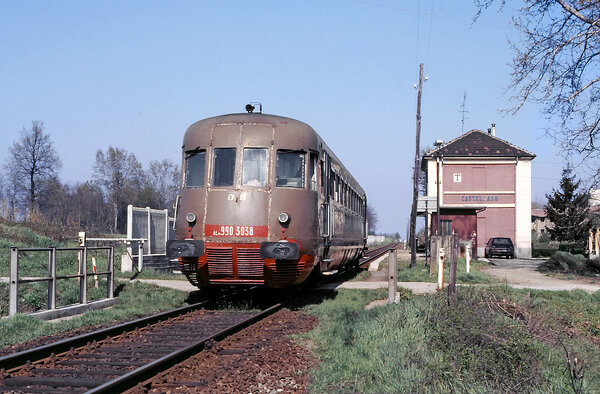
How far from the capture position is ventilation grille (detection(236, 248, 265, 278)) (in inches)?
459

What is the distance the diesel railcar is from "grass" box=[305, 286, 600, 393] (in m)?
1.86

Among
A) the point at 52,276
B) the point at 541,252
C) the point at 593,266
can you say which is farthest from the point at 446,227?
the point at 52,276

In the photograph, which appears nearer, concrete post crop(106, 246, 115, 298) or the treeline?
concrete post crop(106, 246, 115, 298)

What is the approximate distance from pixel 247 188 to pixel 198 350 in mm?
4530

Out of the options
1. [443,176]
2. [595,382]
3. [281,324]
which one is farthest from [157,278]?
[443,176]

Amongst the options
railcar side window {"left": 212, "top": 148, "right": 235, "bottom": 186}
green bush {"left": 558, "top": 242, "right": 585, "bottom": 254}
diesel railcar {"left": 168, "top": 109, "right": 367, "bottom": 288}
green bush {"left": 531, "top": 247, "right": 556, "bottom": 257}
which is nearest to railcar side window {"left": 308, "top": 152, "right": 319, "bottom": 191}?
diesel railcar {"left": 168, "top": 109, "right": 367, "bottom": 288}

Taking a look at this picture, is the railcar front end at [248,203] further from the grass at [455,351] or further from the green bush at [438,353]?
the green bush at [438,353]

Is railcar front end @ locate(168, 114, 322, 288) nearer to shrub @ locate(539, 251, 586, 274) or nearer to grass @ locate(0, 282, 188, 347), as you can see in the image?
grass @ locate(0, 282, 188, 347)

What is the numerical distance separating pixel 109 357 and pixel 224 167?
5.44 m

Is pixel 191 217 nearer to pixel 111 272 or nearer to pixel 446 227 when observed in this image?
pixel 111 272

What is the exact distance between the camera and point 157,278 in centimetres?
1916

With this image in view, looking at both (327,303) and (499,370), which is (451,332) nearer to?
(499,370)

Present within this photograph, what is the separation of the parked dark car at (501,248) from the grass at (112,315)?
105ft

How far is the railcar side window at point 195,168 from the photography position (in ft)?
40.7
